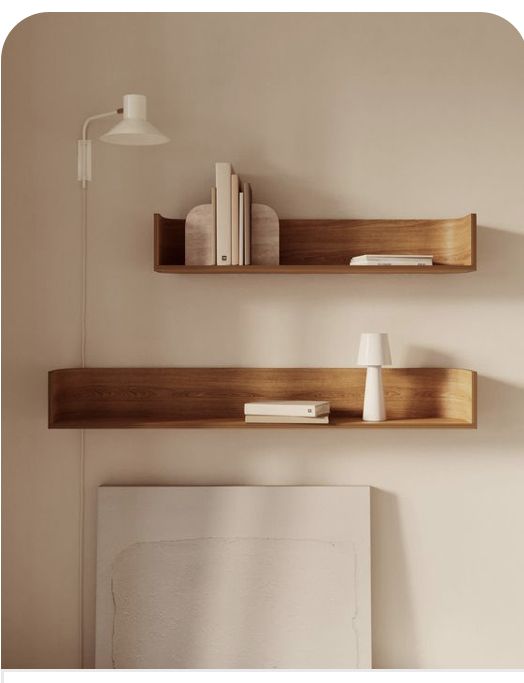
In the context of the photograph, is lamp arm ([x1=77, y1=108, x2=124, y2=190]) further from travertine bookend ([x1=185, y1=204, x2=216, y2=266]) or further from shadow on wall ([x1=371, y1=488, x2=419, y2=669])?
shadow on wall ([x1=371, y1=488, x2=419, y2=669])

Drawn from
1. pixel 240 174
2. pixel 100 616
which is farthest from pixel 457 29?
pixel 100 616

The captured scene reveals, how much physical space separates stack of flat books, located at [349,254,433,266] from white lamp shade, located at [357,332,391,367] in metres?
0.20

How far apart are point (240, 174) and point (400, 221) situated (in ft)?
1.63

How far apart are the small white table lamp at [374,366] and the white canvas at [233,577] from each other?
265mm

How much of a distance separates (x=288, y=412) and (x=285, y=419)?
0.02 m

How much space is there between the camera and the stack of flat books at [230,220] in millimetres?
2238

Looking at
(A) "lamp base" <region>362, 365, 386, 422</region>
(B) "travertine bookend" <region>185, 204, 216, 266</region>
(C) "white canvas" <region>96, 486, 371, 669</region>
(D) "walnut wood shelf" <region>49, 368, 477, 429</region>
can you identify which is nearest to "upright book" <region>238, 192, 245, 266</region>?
(B) "travertine bookend" <region>185, 204, 216, 266</region>

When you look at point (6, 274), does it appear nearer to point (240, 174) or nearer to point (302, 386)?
point (240, 174)

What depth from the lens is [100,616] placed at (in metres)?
2.38

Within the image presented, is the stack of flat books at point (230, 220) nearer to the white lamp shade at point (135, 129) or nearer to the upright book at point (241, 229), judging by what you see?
the upright book at point (241, 229)

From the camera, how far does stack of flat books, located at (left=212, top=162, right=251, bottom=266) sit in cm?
224

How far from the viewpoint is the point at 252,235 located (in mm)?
2330

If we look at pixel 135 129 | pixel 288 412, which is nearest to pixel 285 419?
pixel 288 412

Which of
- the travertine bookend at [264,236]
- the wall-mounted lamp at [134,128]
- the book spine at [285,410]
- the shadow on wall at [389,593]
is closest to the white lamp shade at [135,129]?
the wall-mounted lamp at [134,128]
